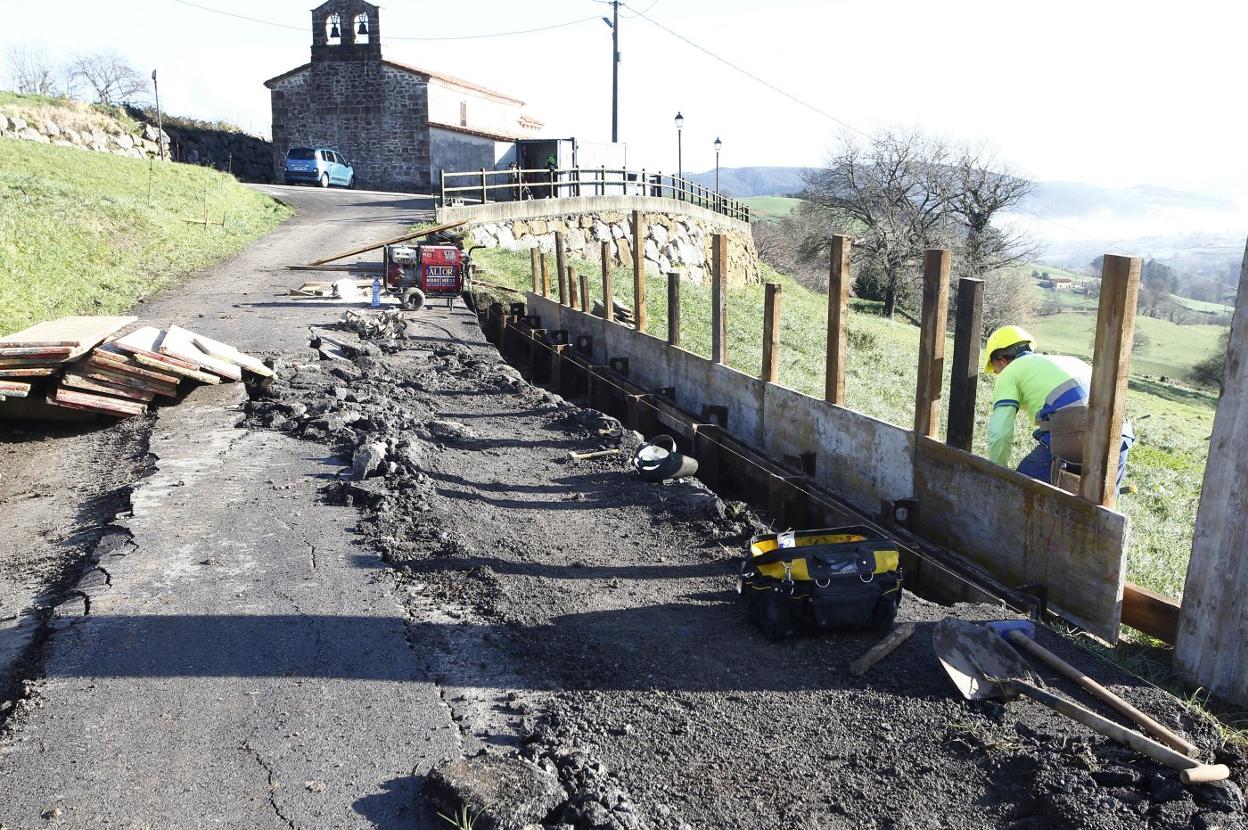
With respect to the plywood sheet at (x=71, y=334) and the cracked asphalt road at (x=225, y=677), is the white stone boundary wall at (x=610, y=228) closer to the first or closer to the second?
the plywood sheet at (x=71, y=334)

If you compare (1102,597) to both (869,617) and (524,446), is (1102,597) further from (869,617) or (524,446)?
(524,446)

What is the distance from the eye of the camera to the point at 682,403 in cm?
1212

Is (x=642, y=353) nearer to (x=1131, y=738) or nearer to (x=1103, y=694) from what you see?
(x=1103, y=694)

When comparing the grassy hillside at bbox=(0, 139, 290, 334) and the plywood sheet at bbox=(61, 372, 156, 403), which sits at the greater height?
the grassy hillside at bbox=(0, 139, 290, 334)

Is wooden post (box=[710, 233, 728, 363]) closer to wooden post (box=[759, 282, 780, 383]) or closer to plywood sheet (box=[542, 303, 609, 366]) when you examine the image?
wooden post (box=[759, 282, 780, 383])

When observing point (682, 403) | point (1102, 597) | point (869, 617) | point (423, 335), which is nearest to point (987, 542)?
point (1102, 597)

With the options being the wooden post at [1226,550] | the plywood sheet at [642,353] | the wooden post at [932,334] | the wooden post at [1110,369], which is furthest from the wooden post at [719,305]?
the wooden post at [1226,550]

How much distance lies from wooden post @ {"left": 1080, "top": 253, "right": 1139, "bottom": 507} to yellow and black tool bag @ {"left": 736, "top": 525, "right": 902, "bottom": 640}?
1291mm

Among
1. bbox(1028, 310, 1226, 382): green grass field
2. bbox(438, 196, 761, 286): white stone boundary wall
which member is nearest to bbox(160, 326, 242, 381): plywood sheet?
bbox(438, 196, 761, 286): white stone boundary wall

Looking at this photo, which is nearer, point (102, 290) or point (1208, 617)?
point (1208, 617)

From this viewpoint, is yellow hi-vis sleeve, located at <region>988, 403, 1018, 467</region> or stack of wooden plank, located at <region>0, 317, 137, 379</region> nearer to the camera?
yellow hi-vis sleeve, located at <region>988, 403, 1018, 467</region>

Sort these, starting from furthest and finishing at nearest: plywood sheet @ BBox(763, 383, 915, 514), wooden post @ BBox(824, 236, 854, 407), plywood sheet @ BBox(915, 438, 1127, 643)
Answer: wooden post @ BBox(824, 236, 854, 407) < plywood sheet @ BBox(763, 383, 915, 514) < plywood sheet @ BBox(915, 438, 1127, 643)

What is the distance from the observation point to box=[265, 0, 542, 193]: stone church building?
140 feet

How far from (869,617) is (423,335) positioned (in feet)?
36.4
